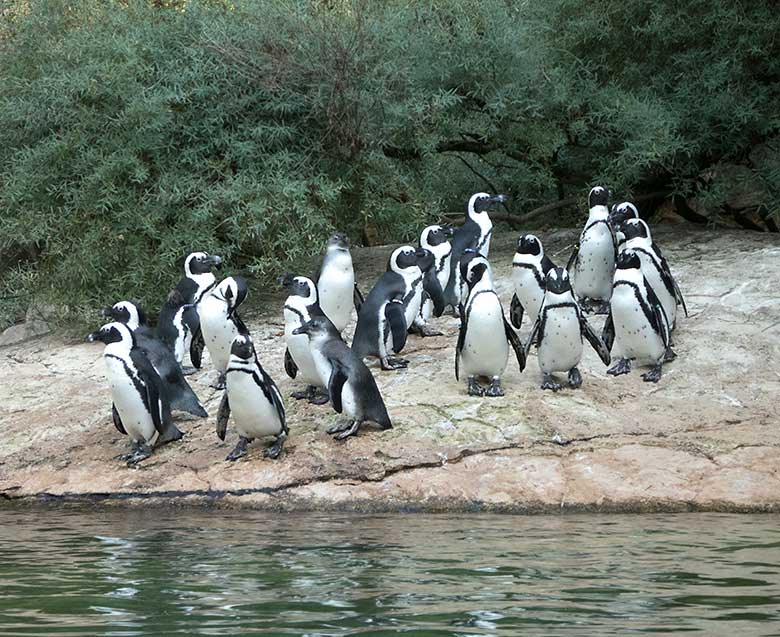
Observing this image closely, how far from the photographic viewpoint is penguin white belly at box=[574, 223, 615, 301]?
8.80m

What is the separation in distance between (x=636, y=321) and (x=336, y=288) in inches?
80.5

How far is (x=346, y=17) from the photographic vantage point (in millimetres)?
9891

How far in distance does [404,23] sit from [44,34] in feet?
9.67

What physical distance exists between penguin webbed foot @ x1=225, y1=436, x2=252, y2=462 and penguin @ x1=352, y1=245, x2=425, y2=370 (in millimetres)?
1063

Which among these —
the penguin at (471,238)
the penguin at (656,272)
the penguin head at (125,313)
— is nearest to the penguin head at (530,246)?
the penguin at (656,272)

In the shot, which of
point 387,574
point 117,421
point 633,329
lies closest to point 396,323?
point 633,329

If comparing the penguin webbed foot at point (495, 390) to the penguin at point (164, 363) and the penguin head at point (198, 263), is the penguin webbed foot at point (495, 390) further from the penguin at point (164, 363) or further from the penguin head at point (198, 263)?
the penguin head at point (198, 263)

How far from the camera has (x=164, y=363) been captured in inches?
291

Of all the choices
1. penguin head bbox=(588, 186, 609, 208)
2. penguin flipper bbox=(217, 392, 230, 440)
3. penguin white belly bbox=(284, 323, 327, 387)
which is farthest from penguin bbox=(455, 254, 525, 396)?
penguin head bbox=(588, 186, 609, 208)

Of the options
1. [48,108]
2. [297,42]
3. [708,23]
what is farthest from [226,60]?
[708,23]

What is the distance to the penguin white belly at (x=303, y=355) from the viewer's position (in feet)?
24.4

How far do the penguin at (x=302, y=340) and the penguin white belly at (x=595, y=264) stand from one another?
87.2 inches

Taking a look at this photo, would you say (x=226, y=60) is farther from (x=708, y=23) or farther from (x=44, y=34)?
(x=708, y=23)

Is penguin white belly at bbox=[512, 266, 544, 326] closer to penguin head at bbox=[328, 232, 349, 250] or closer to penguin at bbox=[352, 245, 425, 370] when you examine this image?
penguin at bbox=[352, 245, 425, 370]
